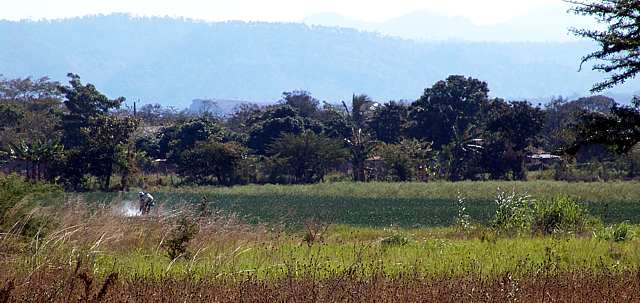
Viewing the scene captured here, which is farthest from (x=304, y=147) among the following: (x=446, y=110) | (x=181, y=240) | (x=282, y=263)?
(x=282, y=263)

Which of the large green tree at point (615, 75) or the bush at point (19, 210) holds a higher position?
the large green tree at point (615, 75)

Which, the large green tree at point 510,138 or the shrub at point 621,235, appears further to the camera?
the large green tree at point 510,138

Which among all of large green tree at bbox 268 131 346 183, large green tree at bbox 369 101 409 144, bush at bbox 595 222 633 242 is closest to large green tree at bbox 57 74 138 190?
large green tree at bbox 268 131 346 183

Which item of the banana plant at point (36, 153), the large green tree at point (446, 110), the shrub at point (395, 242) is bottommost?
the banana plant at point (36, 153)

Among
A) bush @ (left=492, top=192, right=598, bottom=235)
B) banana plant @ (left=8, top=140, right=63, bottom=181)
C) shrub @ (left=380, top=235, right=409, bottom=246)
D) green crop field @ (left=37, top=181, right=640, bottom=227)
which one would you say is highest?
bush @ (left=492, top=192, right=598, bottom=235)

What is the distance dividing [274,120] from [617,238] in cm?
4870

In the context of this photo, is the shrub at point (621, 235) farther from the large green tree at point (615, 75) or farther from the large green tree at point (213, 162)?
the large green tree at point (213, 162)

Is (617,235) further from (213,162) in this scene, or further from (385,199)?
(213,162)

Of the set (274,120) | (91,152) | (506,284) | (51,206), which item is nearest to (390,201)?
(91,152)

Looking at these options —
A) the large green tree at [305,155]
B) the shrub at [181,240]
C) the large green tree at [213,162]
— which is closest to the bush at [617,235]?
the shrub at [181,240]

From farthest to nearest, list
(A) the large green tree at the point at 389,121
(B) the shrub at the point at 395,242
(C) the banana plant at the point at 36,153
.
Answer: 1. (A) the large green tree at the point at 389,121
2. (C) the banana plant at the point at 36,153
3. (B) the shrub at the point at 395,242

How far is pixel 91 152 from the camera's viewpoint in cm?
4891

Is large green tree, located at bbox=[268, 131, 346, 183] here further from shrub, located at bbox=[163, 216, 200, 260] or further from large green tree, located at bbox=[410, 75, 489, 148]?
shrub, located at bbox=[163, 216, 200, 260]

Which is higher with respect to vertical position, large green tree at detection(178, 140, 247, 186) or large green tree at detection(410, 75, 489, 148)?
large green tree at detection(410, 75, 489, 148)
